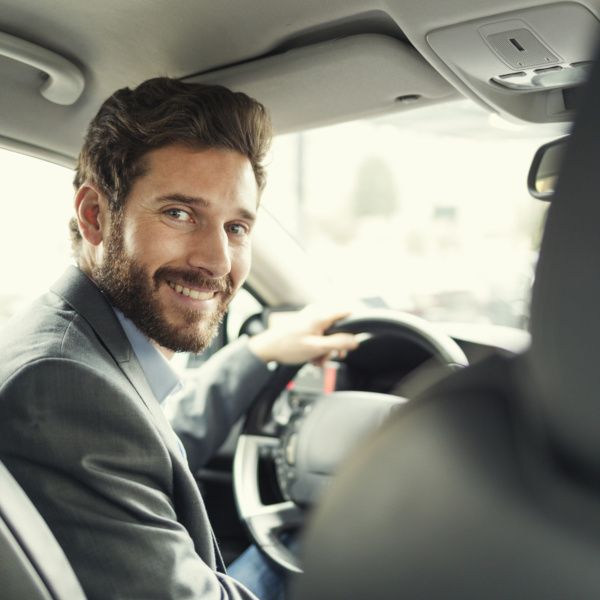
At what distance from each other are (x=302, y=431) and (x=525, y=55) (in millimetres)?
1126

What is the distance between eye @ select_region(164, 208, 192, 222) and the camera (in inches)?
70.8

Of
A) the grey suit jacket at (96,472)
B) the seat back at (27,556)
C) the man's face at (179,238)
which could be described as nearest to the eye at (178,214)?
the man's face at (179,238)

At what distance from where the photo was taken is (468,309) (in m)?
7.54

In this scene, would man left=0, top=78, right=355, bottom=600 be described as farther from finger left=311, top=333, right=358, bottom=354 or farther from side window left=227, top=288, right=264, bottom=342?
side window left=227, top=288, right=264, bottom=342

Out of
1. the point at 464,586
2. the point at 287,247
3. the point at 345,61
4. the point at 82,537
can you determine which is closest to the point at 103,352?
the point at 82,537

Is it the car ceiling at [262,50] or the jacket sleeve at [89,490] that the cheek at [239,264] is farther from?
the jacket sleeve at [89,490]

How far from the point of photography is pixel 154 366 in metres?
1.73

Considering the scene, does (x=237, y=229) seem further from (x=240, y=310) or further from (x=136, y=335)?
(x=240, y=310)

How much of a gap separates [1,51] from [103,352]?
0.74m

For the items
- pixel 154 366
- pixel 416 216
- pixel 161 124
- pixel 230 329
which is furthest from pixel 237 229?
pixel 416 216

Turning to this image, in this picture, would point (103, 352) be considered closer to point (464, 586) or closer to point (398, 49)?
point (398, 49)

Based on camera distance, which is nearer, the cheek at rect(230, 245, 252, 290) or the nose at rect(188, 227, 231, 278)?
the nose at rect(188, 227, 231, 278)

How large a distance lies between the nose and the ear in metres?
0.22

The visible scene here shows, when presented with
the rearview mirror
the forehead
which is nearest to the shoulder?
the forehead
